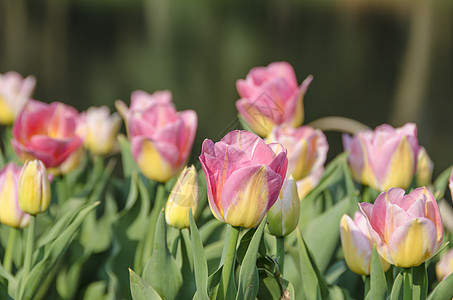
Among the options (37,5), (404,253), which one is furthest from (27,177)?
(37,5)

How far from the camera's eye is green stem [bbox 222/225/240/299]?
0.55 m

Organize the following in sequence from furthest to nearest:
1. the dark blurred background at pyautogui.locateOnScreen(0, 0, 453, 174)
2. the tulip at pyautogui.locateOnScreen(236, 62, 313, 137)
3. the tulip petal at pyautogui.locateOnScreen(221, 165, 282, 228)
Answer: the dark blurred background at pyautogui.locateOnScreen(0, 0, 453, 174) → the tulip at pyautogui.locateOnScreen(236, 62, 313, 137) → the tulip petal at pyautogui.locateOnScreen(221, 165, 282, 228)

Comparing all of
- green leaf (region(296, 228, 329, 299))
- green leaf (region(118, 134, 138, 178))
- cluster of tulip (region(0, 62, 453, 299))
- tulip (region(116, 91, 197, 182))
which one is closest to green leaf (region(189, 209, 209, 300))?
cluster of tulip (region(0, 62, 453, 299))

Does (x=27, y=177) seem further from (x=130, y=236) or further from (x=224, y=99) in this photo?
(x=224, y=99)

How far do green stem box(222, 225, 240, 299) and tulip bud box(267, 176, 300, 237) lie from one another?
59 millimetres

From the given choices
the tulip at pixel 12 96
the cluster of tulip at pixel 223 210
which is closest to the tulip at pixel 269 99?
the cluster of tulip at pixel 223 210

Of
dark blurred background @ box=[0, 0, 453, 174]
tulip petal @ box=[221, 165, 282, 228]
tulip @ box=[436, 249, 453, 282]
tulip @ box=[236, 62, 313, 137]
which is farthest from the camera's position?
dark blurred background @ box=[0, 0, 453, 174]

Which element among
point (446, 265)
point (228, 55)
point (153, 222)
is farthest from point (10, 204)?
point (228, 55)

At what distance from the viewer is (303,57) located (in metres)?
8.35

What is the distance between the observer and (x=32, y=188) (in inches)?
26.8

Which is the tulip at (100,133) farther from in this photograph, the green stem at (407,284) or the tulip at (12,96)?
the green stem at (407,284)

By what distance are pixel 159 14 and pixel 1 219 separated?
1422cm

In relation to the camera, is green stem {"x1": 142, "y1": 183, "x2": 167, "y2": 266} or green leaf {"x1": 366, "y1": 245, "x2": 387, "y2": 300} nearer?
green leaf {"x1": 366, "y1": 245, "x2": 387, "y2": 300}

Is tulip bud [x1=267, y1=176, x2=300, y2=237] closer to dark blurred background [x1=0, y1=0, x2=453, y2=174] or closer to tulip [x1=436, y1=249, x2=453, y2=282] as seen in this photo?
dark blurred background [x1=0, y1=0, x2=453, y2=174]
